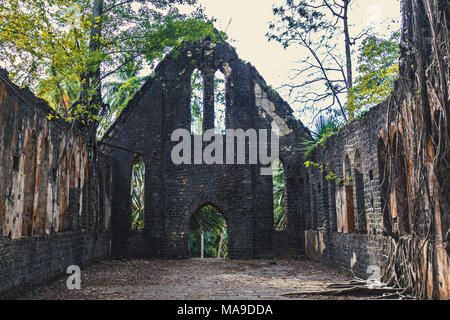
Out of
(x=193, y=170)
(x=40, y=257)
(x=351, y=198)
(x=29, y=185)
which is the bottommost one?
(x=40, y=257)

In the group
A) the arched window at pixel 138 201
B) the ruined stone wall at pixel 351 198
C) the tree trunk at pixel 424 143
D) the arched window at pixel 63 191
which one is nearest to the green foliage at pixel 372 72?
the ruined stone wall at pixel 351 198

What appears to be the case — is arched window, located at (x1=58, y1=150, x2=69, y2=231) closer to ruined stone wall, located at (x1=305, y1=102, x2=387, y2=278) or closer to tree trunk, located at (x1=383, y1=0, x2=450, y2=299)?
ruined stone wall, located at (x1=305, y1=102, x2=387, y2=278)

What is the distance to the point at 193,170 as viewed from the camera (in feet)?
54.5

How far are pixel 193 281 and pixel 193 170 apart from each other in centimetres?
715

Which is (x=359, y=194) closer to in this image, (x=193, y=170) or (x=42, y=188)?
(x=42, y=188)

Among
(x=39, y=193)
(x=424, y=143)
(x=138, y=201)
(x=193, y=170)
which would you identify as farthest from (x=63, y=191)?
(x=138, y=201)

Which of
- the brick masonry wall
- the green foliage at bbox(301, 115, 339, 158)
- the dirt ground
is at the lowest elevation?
the dirt ground

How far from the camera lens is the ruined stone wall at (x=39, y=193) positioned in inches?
294

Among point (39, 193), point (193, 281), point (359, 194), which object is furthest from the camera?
point (359, 194)

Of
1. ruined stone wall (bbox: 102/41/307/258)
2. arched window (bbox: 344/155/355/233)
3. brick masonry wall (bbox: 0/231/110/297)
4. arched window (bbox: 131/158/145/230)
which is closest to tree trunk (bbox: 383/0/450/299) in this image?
arched window (bbox: 344/155/355/233)

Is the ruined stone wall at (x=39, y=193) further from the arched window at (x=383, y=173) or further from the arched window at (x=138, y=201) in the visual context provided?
the arched window at (x=138, y=201)

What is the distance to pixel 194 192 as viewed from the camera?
16.5 m

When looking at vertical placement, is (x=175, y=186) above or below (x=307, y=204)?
above

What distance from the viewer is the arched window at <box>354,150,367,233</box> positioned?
33.6ft
